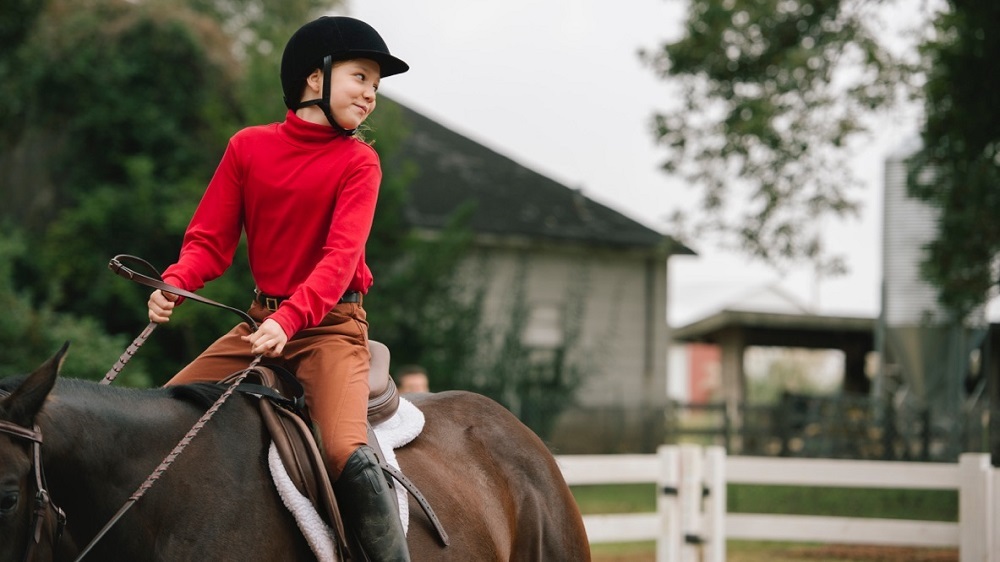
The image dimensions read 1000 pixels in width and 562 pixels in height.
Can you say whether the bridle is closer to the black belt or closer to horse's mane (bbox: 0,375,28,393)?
horse's mane (bbox: 0,375,28,393)

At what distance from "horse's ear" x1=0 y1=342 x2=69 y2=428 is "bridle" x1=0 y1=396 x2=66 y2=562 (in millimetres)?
24

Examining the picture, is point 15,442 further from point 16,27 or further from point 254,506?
point 16,27

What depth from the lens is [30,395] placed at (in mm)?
2631

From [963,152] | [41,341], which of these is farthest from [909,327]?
[41,341]

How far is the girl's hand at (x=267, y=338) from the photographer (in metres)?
3.00

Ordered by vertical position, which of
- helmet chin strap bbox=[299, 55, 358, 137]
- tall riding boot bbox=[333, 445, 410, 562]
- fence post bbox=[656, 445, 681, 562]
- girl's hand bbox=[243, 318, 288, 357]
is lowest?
fence post bbox=[656, 445, 681, 562]

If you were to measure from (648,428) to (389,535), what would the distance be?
21.2 m

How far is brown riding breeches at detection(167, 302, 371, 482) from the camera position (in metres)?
3.30

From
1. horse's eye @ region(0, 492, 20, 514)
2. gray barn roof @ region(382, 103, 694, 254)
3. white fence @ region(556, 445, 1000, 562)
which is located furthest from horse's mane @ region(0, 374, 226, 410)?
gray barn roof @ region(382, 103, 694, 254)

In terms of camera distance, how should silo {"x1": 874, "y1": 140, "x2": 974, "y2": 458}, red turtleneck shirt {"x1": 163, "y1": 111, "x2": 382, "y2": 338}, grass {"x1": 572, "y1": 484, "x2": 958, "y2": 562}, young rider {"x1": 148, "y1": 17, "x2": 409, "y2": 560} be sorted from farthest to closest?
silo {"x1": 874, "y1": 140, "x2": 974, "y2": 458}, grass {"x1": 572, "y1": 484, "x2": 958, "y2": 562}, red turtleneck shirt {"x1": 163, "y1": 111, "x2": 382, "y2": 338}, young rider {"x1": 148, "y1": 17, "x2": 409, "y2": 560}

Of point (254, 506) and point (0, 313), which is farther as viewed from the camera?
point (0, 313)

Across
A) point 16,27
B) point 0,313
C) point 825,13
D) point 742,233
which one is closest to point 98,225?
point 16,27

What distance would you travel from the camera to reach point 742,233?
690 inches

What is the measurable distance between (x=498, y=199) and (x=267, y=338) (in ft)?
74.0
